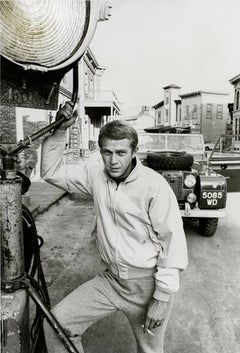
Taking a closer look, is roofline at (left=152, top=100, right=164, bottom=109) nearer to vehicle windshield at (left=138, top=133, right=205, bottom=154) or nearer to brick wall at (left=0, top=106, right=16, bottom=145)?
vehicle windshield at (left=138, top=133, right=205, bottom=154)

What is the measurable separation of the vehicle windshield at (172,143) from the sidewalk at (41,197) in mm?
2298

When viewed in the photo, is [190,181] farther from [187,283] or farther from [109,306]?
[109,306]

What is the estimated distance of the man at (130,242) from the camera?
1597mm

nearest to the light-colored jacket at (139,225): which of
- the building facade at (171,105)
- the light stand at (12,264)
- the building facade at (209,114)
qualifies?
the light stand at (12,264)

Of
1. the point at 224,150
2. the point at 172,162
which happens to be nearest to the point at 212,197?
the point at 172,162

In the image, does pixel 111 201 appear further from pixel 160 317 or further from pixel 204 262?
pixel 204 262

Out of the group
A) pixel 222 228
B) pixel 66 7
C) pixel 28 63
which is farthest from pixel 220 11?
pixel 222 228

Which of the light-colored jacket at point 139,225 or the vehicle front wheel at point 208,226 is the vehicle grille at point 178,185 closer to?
the vehicle front wheel at point 208,226

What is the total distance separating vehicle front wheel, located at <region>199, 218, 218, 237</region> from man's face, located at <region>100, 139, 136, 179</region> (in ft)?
11.5

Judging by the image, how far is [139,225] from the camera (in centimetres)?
164

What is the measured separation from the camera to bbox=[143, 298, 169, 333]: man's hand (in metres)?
1.58

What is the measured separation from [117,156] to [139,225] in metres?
0.37

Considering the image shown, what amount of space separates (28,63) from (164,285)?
114 cm

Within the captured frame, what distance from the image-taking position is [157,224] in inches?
63.6
